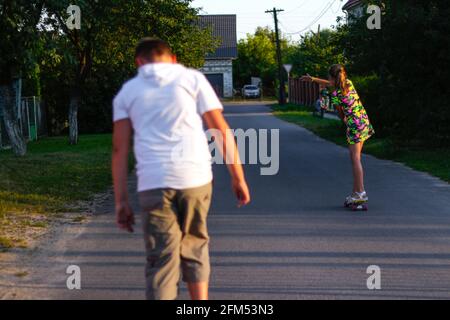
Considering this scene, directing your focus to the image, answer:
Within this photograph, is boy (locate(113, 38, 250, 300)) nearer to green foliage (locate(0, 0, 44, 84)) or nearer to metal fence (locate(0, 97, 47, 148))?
green foliage (locate(0, 0, 44, 84))

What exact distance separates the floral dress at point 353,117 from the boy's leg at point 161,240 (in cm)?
543

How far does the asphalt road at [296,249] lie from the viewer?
6.12 meters

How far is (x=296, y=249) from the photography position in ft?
24.6

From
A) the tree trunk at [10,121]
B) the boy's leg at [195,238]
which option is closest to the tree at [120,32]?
the tree trunk at [10,121]

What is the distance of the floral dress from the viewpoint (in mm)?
9625

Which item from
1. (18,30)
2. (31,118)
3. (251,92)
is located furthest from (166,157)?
(251,92)

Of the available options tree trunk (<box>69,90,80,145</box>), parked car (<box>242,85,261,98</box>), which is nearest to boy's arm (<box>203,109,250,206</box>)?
tree trunk (<box>69,90,80,145</box>)

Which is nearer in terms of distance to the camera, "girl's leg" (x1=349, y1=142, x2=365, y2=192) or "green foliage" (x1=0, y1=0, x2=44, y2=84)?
"girl's leg" (x1=349, y1=142, x2=365, y2=192)

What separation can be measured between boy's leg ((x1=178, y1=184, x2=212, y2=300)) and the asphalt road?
3.83 ft

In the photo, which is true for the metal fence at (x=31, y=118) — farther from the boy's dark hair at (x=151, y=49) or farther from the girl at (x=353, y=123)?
the boy's dark hair at (x=151, y=49)

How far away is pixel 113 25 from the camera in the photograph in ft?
79.3

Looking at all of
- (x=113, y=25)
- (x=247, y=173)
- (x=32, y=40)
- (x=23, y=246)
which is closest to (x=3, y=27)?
(x=32, y=40)

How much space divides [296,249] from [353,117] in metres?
2.78

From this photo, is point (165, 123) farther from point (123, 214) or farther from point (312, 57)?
point (312, 57)
